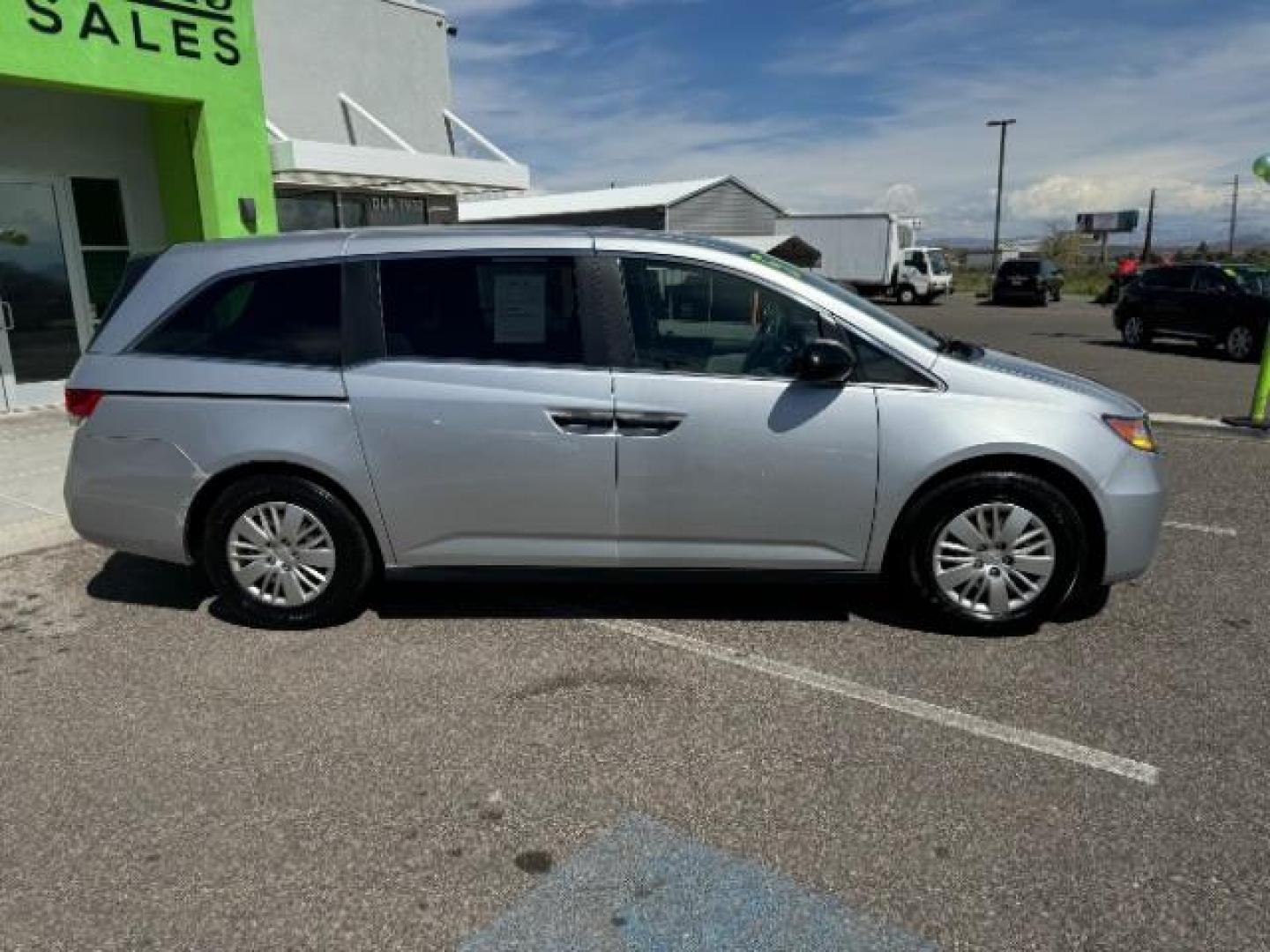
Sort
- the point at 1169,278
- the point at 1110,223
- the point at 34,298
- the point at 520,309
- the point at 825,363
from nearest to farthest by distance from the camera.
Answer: the point at 825,363 < the point at 520,309 < the point at 34,298 < the point at 1169,278 < the point at 1110,223

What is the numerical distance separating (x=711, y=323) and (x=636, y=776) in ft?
6.32

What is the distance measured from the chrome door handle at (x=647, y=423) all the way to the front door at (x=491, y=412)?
0.19 ft

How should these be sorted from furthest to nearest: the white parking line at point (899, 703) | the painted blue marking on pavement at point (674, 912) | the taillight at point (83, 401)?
the taillight at point (83, 401), the white parking line at point (899, 703), the painted blue marking on pavement at point (674, 912)

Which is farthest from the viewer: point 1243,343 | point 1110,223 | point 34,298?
point 1110,223

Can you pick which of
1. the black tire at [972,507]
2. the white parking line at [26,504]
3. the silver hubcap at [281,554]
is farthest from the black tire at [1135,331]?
the white parking line at [26,504]

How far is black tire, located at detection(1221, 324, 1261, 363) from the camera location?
14.3 m

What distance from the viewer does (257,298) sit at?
154 inches

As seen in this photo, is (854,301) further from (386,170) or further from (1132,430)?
(386,170)

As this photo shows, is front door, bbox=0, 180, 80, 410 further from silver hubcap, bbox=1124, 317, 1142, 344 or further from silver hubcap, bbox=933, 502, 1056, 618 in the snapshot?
silver hubcap, bbox=1124, 317, 1142, 344

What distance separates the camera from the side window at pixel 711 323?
3729mm

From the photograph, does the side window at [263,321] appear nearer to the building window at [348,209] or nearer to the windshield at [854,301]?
the windshield at [854,301]

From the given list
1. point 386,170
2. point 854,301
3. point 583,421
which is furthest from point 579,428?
point 386,170

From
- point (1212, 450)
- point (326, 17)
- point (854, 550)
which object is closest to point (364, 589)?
point (854, 550)

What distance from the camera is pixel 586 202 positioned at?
34469 millimetres
